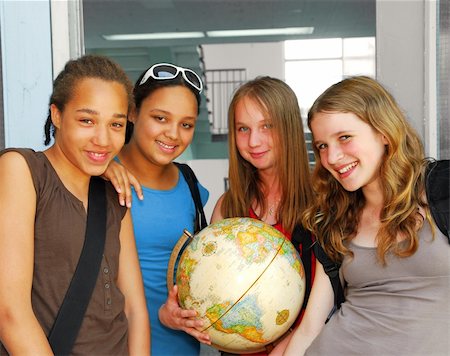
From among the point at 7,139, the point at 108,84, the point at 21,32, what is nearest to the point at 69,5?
the point at 21,32

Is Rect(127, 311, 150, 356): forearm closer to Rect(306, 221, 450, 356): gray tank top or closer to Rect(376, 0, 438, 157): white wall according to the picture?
Rect(306, 221, 450, 356): gray tank top

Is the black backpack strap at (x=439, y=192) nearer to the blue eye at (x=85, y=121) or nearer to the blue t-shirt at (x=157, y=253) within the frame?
the blue t-shirt at (x=157, y=253)

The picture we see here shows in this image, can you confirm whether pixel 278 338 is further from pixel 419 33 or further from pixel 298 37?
pixel 298 37

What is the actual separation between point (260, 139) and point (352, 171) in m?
0.51

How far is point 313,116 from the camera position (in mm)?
2289

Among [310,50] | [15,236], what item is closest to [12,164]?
[15,236]

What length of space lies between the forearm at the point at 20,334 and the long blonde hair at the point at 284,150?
3.57 ft

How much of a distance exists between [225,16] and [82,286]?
27.0 ft

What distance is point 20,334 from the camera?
1803mm

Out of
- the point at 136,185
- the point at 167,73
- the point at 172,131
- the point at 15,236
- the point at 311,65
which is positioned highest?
the point at 311,65

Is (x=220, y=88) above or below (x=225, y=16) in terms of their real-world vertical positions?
below

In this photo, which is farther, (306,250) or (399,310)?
(306,250)

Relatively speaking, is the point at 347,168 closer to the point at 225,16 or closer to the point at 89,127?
the point at 89,127


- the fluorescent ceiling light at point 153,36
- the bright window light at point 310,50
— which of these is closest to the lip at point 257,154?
the fluorescent ceiling light at point 153,36
